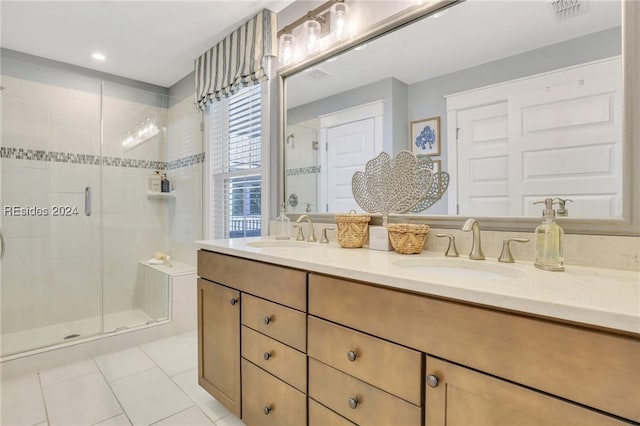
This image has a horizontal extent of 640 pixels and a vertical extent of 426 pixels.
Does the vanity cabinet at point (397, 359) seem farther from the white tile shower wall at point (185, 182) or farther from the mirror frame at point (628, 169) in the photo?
the white tile shower wall at point (185, 182)

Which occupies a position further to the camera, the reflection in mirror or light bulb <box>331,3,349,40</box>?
light bulb <box>331,3,349,40</box>

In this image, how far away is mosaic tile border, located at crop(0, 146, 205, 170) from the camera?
8.36 ft

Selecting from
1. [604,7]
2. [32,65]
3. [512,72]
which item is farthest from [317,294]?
[32,65]

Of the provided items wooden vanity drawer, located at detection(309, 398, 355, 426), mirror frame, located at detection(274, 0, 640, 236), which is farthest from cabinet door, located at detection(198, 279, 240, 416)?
mirror frame, located at detection(274, 0, 640, 236)

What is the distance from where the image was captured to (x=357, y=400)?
97 cm

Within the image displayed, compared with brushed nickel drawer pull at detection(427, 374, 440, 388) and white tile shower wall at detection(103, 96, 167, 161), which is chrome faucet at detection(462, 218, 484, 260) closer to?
brushed nickel drawer pull at detection(427, 374, 440, 388)

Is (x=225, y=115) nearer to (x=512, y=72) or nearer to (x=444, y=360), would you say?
(x=512, y=72)

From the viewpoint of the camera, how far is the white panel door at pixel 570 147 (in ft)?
3.21

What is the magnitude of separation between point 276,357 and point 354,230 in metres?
0.66

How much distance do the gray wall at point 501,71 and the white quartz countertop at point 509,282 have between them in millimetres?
316

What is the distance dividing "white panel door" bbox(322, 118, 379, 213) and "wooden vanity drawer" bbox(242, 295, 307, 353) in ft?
2.36

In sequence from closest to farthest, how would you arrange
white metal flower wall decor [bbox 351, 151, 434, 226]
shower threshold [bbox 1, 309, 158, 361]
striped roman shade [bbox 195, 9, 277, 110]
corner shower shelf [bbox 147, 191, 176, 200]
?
1. white metal flower wall decor [bbox 351, 151, 434, 226]
2. striped roman shade [bbox 195, 9, 277, 110]
3. shower threshold [bbox 1, 309, 158, 361]
4. corner shower shelf [bbox 147, 191, 176, 200]

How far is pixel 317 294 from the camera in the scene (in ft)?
3.60

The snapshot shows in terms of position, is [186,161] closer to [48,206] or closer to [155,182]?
[155,182]
